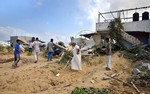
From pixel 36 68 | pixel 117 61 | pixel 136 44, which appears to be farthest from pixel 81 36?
pixel 36 68

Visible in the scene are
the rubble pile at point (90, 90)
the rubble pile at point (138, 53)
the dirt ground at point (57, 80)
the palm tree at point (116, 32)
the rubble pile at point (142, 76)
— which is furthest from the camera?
the palm tree at point (116, 32)

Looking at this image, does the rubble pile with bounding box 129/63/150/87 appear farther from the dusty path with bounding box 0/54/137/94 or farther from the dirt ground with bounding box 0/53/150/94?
the dusty path with bounding box 0/54/137/94

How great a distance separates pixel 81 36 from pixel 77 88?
40.0 feet

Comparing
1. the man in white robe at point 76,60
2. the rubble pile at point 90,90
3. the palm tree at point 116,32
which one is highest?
the palm tree at point 116,32

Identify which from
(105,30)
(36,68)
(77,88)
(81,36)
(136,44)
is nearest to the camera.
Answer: (77,88)

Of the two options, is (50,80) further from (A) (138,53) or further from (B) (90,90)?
(A) (138,53)

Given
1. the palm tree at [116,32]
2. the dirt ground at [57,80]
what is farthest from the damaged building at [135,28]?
the dirt ground at [57,80]

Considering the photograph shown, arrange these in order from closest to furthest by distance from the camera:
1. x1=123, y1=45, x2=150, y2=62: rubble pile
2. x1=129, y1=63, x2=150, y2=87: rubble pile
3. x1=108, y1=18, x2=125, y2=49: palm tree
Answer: x1=129, y1=63, x2=150, y2=87: rubble pile → x1=123, y1=45, x2=150, y2=62: rubble pile → x1=108, y1=18, x2=125, y2=49: palm tree

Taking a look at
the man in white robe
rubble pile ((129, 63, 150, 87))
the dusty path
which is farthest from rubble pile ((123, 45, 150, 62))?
the man in white robe

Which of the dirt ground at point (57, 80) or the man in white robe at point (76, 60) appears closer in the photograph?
the dirt ground at point (57, 80)

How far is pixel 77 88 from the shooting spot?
925 centimetres

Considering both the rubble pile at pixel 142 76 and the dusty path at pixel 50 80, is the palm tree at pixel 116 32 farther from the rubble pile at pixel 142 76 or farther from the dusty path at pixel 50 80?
the rubble pile at pixel 142 76

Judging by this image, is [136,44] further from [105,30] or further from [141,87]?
[141,87]

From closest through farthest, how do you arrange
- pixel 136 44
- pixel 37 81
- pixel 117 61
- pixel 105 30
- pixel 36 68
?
1. pixel 37 81
2. pixel 36 68
3. pixel 117 61
4. pixel 136 44
5. pixel 105 30
